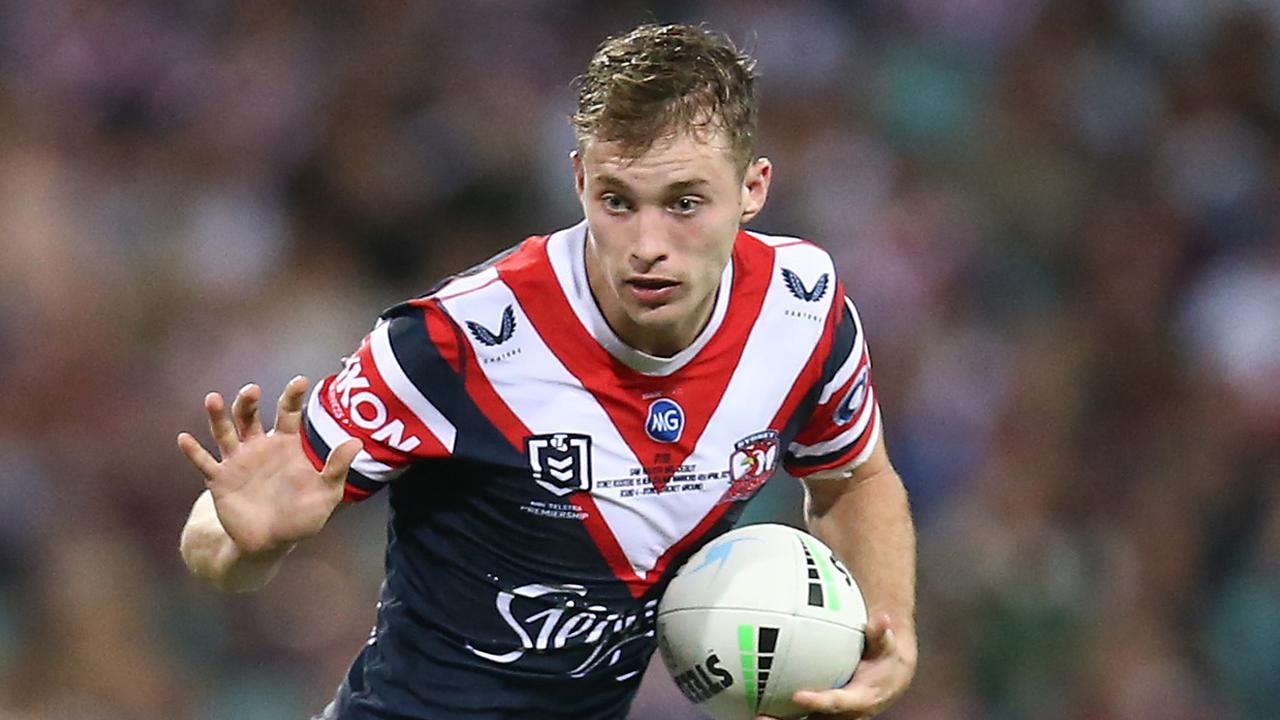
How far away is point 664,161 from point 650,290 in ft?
0.88

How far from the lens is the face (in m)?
4.23

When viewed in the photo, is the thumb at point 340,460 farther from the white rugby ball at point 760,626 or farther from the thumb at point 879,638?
the thumb at point 879,638

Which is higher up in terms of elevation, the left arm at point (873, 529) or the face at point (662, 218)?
the face at point (662, 218)

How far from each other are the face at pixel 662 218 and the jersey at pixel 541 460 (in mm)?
223

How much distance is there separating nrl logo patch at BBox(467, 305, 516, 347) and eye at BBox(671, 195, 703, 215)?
17.9 inches

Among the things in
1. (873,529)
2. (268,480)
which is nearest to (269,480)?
(268,480)

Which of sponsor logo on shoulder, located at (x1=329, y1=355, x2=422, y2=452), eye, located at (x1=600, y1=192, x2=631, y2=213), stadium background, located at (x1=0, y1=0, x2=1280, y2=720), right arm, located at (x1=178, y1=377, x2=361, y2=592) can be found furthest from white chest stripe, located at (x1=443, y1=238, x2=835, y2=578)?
stadium background, located at (x1=0, y1=0, x2=1280, y2=720)

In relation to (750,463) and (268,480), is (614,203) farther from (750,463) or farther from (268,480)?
(268,480)

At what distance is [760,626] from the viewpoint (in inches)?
170

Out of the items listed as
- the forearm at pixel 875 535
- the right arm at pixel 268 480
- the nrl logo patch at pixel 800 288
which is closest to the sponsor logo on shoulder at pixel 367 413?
the right arm at pixel 268 480

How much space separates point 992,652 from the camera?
8.42 meters

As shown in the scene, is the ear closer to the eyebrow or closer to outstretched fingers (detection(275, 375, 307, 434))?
the eyebrow

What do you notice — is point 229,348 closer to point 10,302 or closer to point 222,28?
point 10,302

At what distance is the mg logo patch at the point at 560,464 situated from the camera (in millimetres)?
4480
